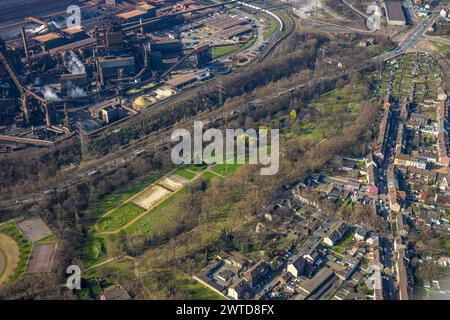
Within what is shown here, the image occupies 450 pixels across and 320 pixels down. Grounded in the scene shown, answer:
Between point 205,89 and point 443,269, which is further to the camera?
point 205,89

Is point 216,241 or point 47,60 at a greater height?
point 47,60

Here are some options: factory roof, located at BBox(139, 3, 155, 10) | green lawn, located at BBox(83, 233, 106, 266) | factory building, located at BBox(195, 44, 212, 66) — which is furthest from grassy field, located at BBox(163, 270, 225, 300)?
factory roof, located at BBox(139, 3, 155, 10)

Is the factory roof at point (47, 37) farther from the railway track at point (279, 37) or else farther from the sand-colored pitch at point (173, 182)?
the sand-colored pitch at point (173, 182)

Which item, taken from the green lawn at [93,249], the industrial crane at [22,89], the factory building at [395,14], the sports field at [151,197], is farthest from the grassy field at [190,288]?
the factory building at [395,14]

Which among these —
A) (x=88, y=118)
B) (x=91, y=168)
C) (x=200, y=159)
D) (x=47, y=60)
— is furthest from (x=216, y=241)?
(x=47, y=60)

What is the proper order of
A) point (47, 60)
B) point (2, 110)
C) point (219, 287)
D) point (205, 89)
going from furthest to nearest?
point (47, 60) → point (205, 89) → point (2, 110) → point (219, 287)

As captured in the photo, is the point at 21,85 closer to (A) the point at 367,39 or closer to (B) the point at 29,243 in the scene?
(B) the point at 29,243

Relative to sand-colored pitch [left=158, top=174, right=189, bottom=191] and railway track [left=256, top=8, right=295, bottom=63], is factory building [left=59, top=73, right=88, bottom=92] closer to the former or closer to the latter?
sand-colored pitch [left=158, top=174, right=189, bottom=191]
